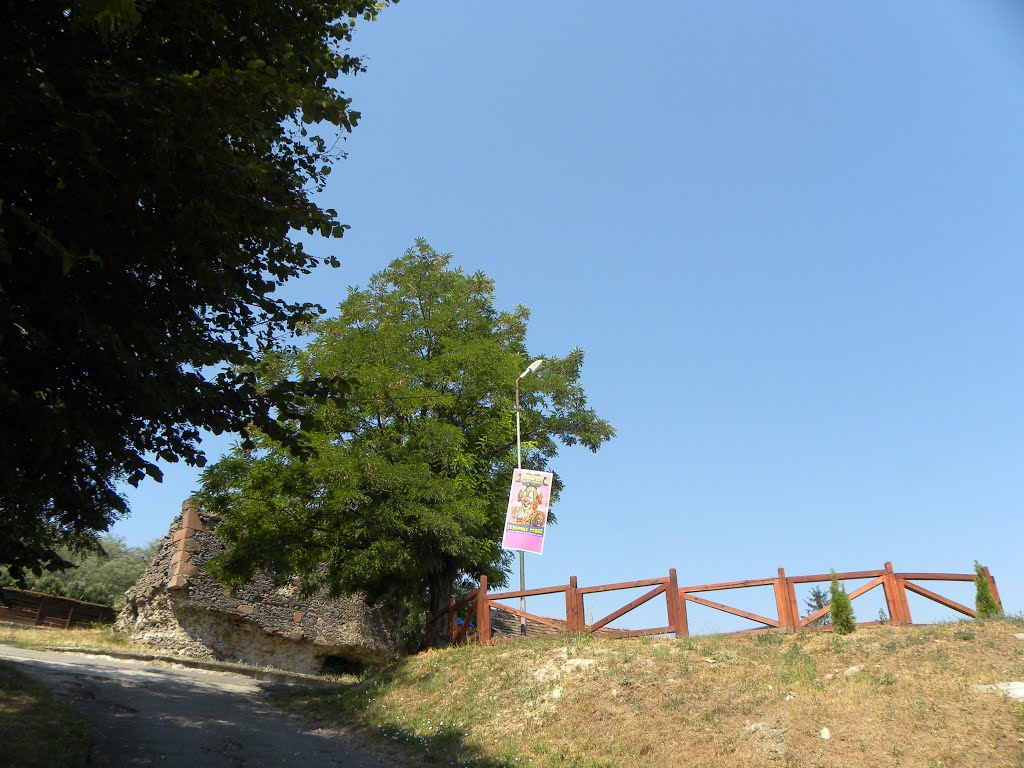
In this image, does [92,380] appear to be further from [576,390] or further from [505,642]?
[576,390]

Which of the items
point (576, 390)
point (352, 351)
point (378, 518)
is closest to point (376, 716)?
point (378, 518)

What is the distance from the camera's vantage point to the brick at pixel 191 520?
71.1ft

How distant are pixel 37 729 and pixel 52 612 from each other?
20644 millimetres

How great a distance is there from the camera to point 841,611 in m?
11.1

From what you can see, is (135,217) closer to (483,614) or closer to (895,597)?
(483,614)

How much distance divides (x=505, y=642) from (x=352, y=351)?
7.51 metres

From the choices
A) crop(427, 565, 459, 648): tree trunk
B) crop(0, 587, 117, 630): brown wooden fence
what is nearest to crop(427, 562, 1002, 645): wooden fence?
crop(427, 565, 459, 648): tree trunk

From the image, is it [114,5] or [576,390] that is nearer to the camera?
[114,5]

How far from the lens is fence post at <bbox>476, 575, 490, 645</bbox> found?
46.1 ft

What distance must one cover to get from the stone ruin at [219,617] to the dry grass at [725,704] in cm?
1015

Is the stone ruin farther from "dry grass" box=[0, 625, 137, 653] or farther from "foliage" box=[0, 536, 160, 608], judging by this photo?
"foliage" box=[0, 536, 160, 608]

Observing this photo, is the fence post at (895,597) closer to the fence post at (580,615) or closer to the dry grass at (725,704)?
the dry grass at (725,704)

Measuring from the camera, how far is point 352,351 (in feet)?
54.5

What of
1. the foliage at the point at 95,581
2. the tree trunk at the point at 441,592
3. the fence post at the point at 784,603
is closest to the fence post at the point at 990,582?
the fence post at the point at 784,603
